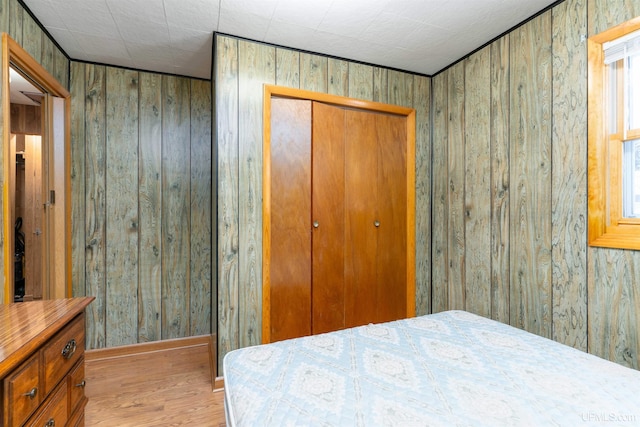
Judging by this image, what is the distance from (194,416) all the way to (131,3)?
8.38 feet

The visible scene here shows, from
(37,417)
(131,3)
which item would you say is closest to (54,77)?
(131,3)

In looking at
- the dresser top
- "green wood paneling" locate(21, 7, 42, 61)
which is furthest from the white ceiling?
the dresser top

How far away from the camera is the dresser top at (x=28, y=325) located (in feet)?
2.94

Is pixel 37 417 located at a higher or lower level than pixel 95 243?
lower

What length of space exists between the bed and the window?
31.3 inches

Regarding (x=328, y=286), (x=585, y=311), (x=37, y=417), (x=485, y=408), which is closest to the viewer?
(x=485, y=408)

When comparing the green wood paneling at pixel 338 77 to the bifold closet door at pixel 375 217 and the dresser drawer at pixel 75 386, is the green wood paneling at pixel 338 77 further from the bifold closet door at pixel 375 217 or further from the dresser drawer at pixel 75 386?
the dresser drawer at pixel 75 386

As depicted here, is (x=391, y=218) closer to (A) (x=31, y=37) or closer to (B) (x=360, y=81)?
(B) (x=360, y=81)

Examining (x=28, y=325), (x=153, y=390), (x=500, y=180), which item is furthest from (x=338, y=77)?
(x=153, y=390)

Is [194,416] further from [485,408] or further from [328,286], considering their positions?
[485,408]

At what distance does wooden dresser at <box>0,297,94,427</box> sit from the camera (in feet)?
2.93

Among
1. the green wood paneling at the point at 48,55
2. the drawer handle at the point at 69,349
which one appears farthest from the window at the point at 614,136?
the green wood paneling at the point at 48,55

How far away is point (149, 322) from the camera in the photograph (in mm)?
2793
